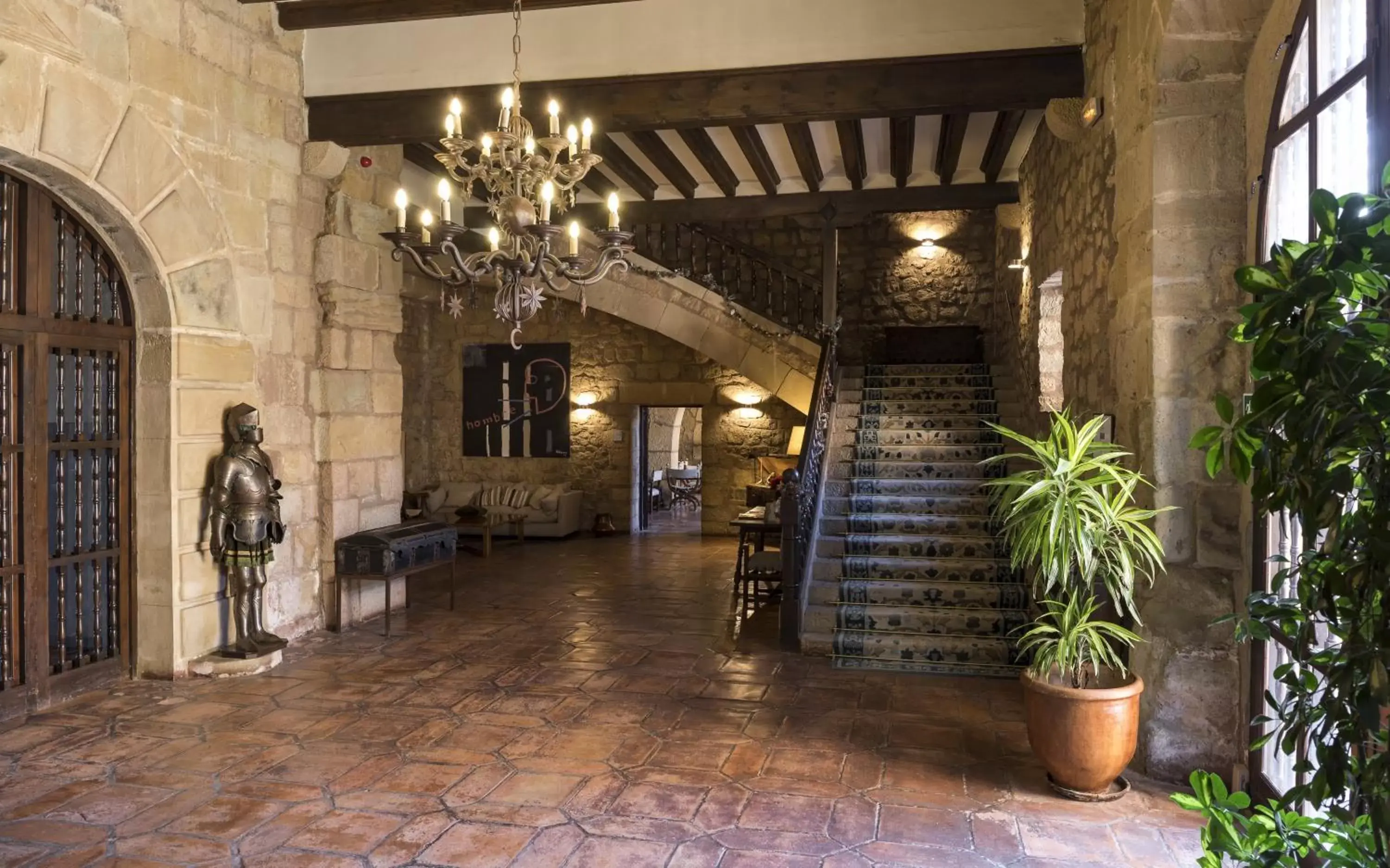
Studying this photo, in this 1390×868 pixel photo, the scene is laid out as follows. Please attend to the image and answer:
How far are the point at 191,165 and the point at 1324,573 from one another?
5301 mm

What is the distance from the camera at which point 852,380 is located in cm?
819

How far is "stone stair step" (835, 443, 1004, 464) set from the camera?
22.2 feet

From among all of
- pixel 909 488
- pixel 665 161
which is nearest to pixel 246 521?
pixel 909 488

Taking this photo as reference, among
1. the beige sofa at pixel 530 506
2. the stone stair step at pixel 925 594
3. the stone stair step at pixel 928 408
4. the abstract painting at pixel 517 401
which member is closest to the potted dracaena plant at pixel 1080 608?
the stone stair step at pixel 925 594

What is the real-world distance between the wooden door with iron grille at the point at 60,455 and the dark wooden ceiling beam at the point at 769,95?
1.91 m

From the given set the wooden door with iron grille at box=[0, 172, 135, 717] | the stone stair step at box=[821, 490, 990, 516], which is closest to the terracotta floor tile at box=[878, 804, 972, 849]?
the stone stair step at box=[821, 490, 990, 516]

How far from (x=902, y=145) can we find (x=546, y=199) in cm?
444

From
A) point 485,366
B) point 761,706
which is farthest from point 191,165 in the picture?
point 485,366

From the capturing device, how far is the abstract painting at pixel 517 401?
11828 mm

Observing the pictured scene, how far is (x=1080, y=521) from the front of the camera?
3.17m

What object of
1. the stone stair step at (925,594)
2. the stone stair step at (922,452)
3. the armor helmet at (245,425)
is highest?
the armor helmet at (245,425)

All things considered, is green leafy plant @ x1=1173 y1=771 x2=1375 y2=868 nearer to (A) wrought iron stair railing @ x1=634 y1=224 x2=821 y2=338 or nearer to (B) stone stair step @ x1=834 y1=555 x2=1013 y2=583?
(B) stone stair step @ x1=834 y1=555 x2=1013 y2=583

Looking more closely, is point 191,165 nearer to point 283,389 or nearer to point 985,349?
point 283,389

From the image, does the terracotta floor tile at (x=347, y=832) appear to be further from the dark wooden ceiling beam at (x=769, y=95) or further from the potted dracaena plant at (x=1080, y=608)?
the dark wooden ceiling beam at (x=769, y=95)
